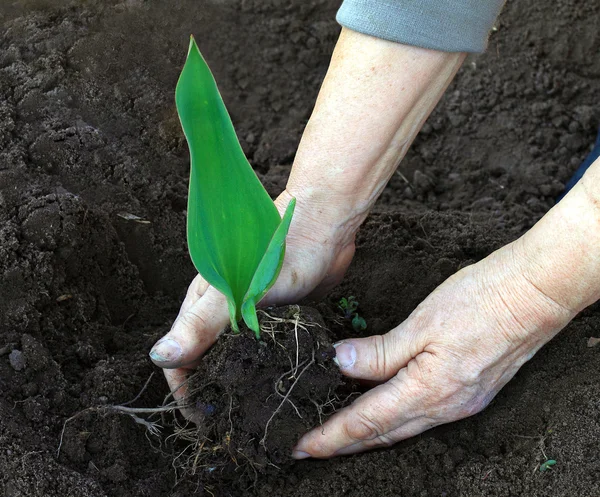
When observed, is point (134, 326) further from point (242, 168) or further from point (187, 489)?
point (242, 168)

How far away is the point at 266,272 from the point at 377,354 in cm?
32

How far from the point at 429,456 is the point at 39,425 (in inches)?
28.2

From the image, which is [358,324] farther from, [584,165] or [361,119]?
[584,165]

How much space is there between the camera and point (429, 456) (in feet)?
4.32

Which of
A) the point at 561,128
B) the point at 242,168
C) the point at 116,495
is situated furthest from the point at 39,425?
the point at 561,128

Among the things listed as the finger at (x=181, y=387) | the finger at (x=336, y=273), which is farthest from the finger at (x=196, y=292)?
the finger at (x=336, y=273)

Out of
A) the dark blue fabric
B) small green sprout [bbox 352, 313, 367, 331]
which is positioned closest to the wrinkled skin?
small green sprout [bbox 352, 313, 367, 331]

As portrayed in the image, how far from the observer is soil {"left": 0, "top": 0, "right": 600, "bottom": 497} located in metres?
1.30

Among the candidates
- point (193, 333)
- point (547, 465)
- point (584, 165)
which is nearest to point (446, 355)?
point (547, 465)

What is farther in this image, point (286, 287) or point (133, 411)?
point (286, 287)

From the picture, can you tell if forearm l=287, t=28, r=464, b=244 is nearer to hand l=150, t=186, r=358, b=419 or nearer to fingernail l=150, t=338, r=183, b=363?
hand l=150, t=186, r=358, b=419

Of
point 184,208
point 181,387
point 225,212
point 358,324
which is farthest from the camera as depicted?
point 184,208

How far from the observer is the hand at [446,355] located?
50.4 inches

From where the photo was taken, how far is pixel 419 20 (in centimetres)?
135
